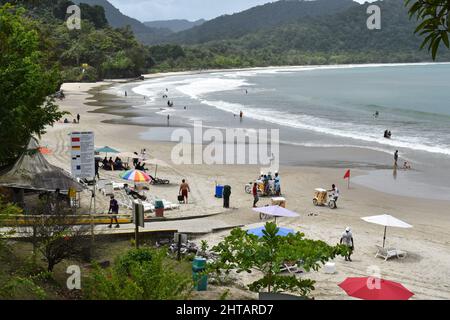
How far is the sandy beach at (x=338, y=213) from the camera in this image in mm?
14336

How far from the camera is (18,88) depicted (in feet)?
47.6

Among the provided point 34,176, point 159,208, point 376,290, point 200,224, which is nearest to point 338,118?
point 200,224

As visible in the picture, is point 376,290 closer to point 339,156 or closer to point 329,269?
→ point 329,269

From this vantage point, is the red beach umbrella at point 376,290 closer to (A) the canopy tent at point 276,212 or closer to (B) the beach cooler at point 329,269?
(B) the beach cooler at point 329,269

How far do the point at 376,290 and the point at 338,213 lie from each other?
11619mm

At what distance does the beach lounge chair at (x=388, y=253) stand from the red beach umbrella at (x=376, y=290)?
19.3ft

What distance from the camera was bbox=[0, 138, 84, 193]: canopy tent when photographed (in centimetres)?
1631

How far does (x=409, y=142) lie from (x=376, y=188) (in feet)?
51.4

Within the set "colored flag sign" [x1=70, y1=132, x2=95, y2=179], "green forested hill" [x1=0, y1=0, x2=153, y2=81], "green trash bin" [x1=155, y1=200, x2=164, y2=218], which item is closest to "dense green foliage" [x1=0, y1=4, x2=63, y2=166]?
"colored flag sign" [x1=70, y1=132, x2=95, y2=179]

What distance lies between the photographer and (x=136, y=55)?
133750 millimetres

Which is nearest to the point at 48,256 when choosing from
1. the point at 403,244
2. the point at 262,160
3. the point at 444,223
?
the point at 403,244

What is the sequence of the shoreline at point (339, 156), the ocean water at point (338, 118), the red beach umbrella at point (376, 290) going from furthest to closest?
the ocean water at point (338, 118) < the shoreline at point (339, 156) < the red beach umbrella at point (376, 290)

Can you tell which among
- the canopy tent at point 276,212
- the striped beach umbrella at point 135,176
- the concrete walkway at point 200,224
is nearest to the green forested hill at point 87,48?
the striped beach umbrella at point 135,176

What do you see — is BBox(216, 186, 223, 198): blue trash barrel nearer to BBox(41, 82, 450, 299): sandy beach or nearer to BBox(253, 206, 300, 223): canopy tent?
BBox(41, 82, 450, 299): sandy beach
